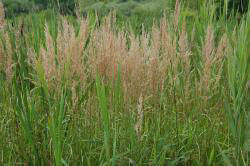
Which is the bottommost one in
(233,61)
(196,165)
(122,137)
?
(196,165)

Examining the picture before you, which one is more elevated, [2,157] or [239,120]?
[239,120]

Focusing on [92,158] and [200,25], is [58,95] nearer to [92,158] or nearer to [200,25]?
[92,158]

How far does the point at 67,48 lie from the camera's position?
1984 mm

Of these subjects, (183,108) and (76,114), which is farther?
(183,108)

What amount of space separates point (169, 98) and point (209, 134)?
0.39m

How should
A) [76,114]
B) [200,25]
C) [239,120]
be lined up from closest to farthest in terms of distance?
[239,120]
[76,114]
[200,25]

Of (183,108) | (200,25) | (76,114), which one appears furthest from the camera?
(200,25)

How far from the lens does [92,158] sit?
80.4 inches

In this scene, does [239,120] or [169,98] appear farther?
[169,98]

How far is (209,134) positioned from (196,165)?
0.21 m

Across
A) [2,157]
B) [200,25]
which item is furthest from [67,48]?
[200,25]

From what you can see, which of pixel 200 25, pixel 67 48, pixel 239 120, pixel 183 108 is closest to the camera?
pixel 239 120

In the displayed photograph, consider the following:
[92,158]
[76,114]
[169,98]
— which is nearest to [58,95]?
[76,114]

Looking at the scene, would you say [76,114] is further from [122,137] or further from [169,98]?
[169,98]
